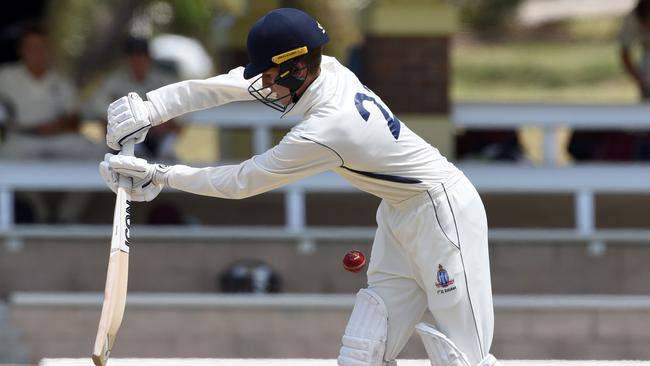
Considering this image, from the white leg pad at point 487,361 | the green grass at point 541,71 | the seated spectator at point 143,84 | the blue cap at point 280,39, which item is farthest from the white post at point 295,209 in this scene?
the green grass at point 541,71

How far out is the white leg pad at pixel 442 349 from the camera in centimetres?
528

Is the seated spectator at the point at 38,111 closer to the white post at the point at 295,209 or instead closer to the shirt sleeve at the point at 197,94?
the white post at the point at 295,209

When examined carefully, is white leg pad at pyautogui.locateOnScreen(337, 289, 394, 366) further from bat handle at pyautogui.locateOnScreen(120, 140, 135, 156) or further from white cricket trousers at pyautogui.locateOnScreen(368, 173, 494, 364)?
bat handle at pyautogui.locateOnScreen(120, 140, 135, 156)

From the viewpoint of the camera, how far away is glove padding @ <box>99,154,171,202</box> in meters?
5.28

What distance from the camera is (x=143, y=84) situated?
34.3ft

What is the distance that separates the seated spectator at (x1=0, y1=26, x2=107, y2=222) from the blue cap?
5220mm

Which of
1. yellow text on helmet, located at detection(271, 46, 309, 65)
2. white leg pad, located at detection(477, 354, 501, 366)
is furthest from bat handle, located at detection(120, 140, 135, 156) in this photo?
white leg pad, located at detection(477, 354, 501, 366)

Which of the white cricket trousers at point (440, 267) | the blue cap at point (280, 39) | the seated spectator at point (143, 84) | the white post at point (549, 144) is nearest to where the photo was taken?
the blue cap at point (280, 39)

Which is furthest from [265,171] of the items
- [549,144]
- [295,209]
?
[549,144]

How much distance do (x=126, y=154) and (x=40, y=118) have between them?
192 inches

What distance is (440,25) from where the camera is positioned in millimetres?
10242

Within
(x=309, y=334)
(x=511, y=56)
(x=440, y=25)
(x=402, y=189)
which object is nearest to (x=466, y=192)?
(x=402, y=189)

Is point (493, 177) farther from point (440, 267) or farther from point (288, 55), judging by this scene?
point (288, 55)

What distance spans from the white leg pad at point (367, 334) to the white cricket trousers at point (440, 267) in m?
0.03
